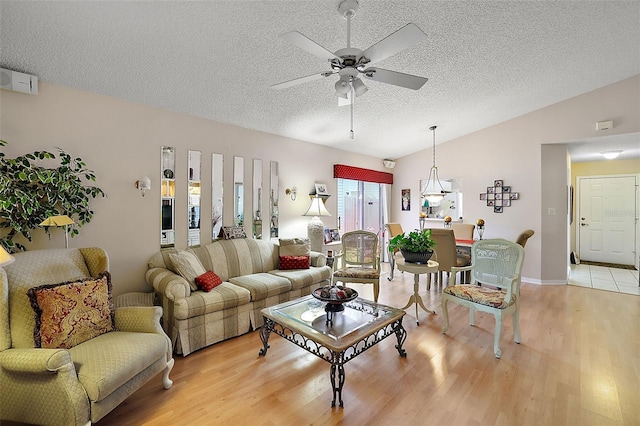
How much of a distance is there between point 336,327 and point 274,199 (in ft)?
8.74

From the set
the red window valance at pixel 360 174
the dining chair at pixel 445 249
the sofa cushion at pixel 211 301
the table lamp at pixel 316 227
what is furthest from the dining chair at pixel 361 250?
the red window valance at pixel 360 174

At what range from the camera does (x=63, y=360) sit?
1496 mm

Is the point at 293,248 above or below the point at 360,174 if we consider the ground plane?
A: below

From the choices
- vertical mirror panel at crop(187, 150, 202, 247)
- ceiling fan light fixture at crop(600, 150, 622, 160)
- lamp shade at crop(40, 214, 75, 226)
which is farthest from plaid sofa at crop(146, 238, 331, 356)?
ceiling fan light fixture at crop(600, 150, 622, 160)

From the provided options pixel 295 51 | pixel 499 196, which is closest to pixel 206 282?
pixel 295 51

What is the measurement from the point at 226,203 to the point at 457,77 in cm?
339

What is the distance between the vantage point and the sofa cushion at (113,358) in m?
1.55

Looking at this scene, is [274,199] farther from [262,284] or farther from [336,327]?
[336,327]

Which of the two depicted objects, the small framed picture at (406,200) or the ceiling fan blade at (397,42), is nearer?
the ceiling fan blade at (397,42)

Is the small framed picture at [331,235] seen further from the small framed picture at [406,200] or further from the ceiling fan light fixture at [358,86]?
the ceiling fan light fixture at [358,86]

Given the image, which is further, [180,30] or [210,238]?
[210,238]

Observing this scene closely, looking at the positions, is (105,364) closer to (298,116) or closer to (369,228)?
(298,116)

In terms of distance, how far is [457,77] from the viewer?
3369mm

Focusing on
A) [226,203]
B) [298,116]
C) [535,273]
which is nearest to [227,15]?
[298,116]
